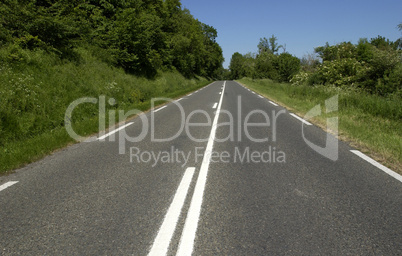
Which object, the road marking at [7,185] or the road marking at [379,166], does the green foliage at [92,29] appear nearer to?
the road marking at [7,185]

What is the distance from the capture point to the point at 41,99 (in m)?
9.09

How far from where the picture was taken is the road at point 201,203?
256cm

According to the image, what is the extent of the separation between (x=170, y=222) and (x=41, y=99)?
27.2 ft

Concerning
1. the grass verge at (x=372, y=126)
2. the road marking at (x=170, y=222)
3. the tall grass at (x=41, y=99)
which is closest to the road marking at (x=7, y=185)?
the tall grass at (x=41, y=99)

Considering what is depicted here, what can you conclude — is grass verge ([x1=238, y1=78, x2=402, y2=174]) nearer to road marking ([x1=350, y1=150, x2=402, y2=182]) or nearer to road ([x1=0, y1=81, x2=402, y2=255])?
road marking ([x1=350, y1=150, x2=402, y2=182])

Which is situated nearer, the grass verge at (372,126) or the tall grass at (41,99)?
the grass verge at (372,126)

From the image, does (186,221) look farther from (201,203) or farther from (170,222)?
(201,203)

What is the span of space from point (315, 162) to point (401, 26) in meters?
16.4

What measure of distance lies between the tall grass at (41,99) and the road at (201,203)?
757 mm

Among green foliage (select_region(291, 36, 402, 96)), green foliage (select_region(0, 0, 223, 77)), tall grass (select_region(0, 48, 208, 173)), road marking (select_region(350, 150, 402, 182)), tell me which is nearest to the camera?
road marking (select_region(350, 150, 402, 182))

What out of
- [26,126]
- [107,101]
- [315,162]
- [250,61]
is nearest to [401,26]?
[315,162]

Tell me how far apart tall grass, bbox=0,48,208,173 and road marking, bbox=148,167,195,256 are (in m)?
3.32

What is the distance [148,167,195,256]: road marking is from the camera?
98.0 inches

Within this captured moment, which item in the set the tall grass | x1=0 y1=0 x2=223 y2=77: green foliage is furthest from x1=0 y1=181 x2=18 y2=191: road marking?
x1=0 y1=0 x2=223 y2=77: green foliage
